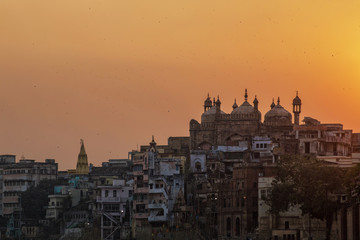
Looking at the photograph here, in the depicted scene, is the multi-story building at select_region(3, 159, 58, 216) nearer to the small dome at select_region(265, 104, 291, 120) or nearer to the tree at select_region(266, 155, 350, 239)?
the small dome at select_region(265, 104, 291, 120)

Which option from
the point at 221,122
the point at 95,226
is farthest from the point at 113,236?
the point at 221,122

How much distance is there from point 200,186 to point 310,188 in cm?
1981

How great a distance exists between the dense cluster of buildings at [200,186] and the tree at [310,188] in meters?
0.90

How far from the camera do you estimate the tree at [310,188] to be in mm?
65188

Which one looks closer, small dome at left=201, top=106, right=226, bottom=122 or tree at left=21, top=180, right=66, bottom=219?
small dome at left=201, top=106, right=226, bottom=122

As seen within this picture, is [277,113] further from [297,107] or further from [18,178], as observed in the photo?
[18,178]

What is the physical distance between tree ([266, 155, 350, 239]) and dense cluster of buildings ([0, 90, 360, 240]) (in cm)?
90

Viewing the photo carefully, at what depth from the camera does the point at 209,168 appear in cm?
8812

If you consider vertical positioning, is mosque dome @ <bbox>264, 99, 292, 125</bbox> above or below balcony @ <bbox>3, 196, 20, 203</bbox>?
above

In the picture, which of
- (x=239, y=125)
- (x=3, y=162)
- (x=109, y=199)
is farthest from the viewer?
(x=3, y=162)

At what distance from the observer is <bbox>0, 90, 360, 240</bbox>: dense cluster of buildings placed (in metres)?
74.9

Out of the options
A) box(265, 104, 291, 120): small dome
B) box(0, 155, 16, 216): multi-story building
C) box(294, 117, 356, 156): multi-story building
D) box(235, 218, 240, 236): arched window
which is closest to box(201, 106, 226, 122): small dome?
box(265, 104, 291, 120): small dome

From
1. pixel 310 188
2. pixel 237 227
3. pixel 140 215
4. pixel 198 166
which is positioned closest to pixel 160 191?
pixel 140 215

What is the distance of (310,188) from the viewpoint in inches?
2589
